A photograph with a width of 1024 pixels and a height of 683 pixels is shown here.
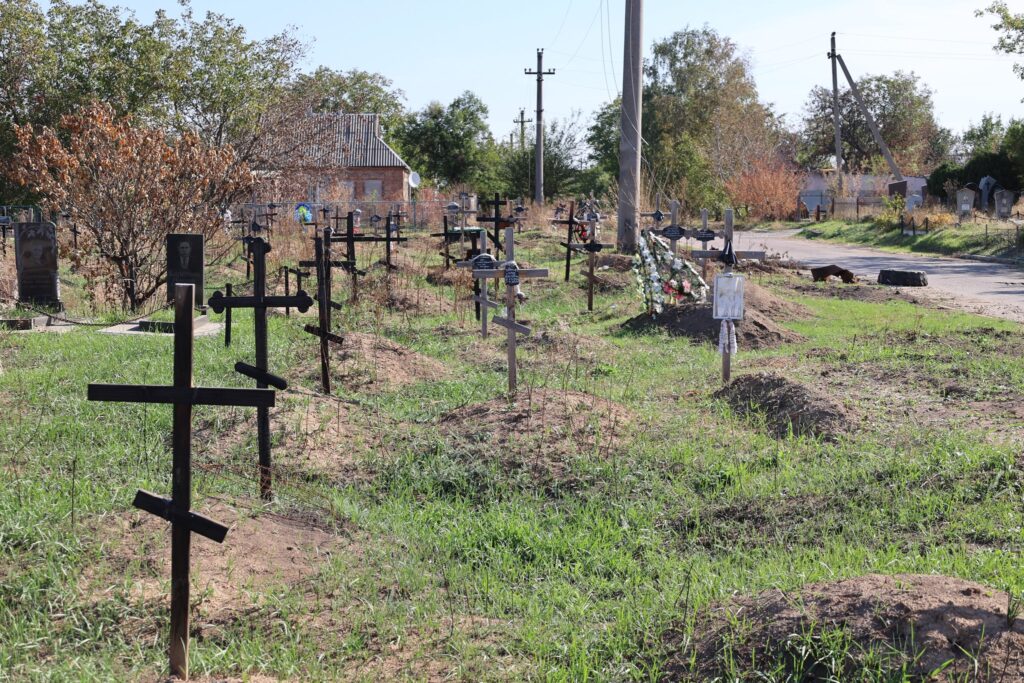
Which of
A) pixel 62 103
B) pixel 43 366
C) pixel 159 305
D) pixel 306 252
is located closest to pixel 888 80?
pixel 62 103

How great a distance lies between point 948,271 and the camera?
24750 millimetres

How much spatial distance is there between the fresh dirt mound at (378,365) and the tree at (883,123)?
230 ft

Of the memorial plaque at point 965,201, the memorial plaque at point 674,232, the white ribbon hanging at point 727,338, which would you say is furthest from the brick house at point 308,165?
the white ribbon hanging at point 727,338

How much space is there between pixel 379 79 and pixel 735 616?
238 ft

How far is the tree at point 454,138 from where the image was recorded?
6594cm

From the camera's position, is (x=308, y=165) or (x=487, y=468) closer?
(x=487, y=468)

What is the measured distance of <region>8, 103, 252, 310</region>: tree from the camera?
728 inches

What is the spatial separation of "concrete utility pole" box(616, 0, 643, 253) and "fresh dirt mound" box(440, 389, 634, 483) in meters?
17.4

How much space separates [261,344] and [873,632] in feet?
14.0

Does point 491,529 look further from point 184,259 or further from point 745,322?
point 184,259

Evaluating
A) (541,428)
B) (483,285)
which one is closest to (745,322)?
(483,285)

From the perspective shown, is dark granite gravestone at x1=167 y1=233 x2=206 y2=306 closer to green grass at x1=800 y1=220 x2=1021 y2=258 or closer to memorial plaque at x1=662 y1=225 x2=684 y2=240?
memorial plaque at x1=662 y1=225 x2=684 y2=240

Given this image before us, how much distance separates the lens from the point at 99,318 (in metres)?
16.4

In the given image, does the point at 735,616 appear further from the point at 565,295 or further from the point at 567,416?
the point at 565,295
